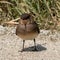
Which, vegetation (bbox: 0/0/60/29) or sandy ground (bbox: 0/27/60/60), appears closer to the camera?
sandy ground (bbox: 0/27/60/60)

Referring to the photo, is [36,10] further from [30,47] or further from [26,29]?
[26,29]

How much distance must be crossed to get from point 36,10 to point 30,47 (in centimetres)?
156

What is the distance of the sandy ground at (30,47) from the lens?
5345 mm

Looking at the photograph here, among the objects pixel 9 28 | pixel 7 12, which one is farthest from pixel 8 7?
pixel 9 28

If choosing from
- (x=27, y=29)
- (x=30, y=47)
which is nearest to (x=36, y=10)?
(x=30, y=47)

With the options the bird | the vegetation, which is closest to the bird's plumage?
the bird

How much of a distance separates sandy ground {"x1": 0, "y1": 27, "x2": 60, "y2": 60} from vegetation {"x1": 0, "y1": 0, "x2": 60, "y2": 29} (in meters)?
0.52

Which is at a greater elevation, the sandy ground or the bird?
the bird

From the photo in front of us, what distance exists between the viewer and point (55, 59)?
519 centimetres

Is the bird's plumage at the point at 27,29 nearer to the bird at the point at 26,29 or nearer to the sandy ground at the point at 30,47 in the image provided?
the bird at the point at 26,29

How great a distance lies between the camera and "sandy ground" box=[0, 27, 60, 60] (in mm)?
5345

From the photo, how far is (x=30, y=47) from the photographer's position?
5.84m

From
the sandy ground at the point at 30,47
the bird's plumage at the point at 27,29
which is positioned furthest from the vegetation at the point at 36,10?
the bird's plumage at the point at 27,29

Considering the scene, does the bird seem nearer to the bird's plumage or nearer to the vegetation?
the bird's plumage
